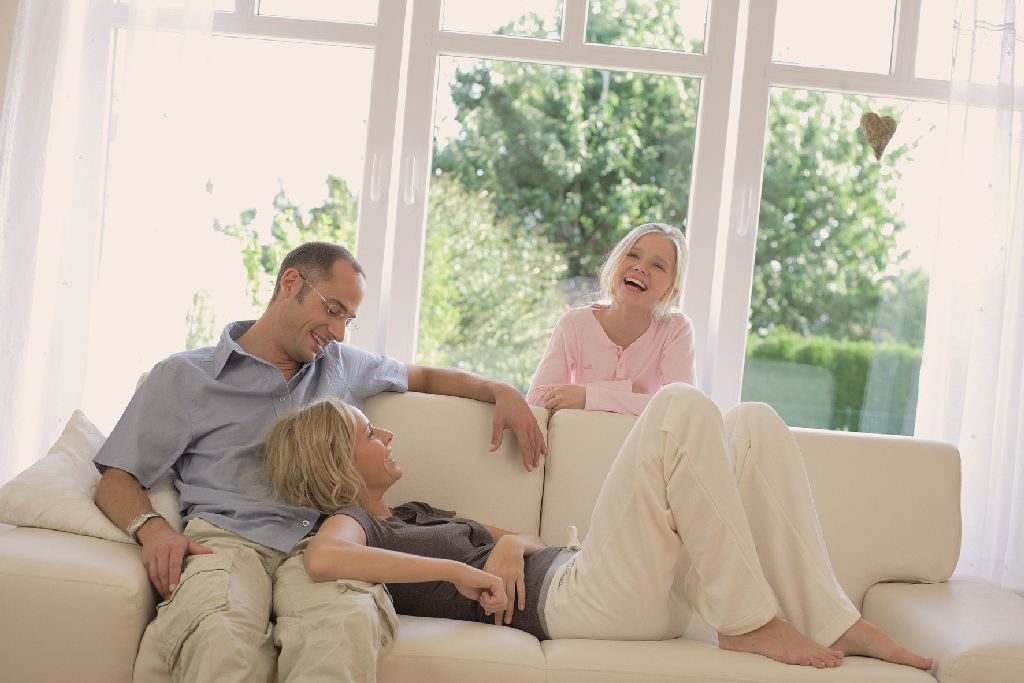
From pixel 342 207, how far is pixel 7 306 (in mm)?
1067

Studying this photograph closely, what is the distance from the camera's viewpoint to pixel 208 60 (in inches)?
A: 133

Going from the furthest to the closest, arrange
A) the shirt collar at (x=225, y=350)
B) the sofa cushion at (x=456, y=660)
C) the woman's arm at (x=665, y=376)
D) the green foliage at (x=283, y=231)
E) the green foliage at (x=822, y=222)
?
the green foliage at (x=822, y=222), the green foliage at (x=283, y=231), the woman's arm at (x=665, y=376), the shirt collar at (x=225, y=350), the sofa cushion at (x=456, y=660)

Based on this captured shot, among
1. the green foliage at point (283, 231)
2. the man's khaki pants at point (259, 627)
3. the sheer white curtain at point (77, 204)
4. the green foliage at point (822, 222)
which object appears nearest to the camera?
the man's khaki pants at point (259, 627)

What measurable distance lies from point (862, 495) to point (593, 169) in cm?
152

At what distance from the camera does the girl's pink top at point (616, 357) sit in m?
3.11

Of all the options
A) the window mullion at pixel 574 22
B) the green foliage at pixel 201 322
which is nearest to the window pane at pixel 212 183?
the green foliage at pixel 201 322

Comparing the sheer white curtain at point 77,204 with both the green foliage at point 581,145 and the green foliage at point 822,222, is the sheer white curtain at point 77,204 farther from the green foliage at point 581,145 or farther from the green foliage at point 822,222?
the green foliage at point 822,222

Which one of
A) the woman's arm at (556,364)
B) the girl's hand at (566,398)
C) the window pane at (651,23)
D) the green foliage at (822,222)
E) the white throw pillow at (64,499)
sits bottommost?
the white throw pillow at (64,499)

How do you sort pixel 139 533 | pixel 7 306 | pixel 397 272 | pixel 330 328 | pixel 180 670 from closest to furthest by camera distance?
1. pixel 180 670
2. pixel 139 533
3. pixel 330 328
4. pixel 7 306
5. pixel 397 272

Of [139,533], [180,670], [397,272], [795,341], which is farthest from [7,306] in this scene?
[795,341]

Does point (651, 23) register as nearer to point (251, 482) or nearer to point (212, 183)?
point (212, 183)

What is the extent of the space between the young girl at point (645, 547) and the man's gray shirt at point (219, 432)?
76mm

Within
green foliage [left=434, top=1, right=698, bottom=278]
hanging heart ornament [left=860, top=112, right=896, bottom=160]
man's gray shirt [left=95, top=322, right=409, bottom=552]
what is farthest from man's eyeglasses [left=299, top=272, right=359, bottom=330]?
hanging heart ornament [left=860, top=112, right=896, bottom=160]

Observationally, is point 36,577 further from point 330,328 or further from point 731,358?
point 731,358
